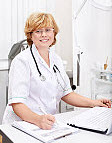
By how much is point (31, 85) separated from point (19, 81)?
89 millimetres

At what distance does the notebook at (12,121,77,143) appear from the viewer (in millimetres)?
815

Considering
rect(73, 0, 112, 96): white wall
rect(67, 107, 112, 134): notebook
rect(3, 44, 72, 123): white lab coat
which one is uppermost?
rect(73, 0, 112, 96): white wall

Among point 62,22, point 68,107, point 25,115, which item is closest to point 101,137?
point 25,115

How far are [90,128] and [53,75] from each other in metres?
0.48

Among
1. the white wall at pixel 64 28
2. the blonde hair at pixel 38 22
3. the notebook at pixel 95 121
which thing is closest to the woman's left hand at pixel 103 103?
the notebook at pixel 95 121

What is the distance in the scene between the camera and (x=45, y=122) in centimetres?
91

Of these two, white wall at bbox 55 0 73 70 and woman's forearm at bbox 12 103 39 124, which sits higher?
white wall at bbox 55 0 73 70

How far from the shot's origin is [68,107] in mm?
2246

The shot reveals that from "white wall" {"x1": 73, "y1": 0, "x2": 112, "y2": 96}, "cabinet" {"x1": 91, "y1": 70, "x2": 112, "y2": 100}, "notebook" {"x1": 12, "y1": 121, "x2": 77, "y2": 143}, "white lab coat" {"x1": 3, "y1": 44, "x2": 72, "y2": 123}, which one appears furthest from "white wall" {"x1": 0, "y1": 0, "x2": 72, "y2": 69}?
"notebook" {"x1": 12, "y1": 121, "x2": 77, "y2": 143}

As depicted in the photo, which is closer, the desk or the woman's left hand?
the desk

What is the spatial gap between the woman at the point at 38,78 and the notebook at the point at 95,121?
0.17 metres

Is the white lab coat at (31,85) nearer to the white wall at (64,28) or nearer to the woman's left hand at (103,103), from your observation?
the woman's left hand at (103,103)

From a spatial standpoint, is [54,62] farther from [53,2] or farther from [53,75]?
[53,2]

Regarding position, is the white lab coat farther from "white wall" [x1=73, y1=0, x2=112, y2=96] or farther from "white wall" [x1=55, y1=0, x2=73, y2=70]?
"white wall" [x1=55, y1=0, x2=73, y2=70]
